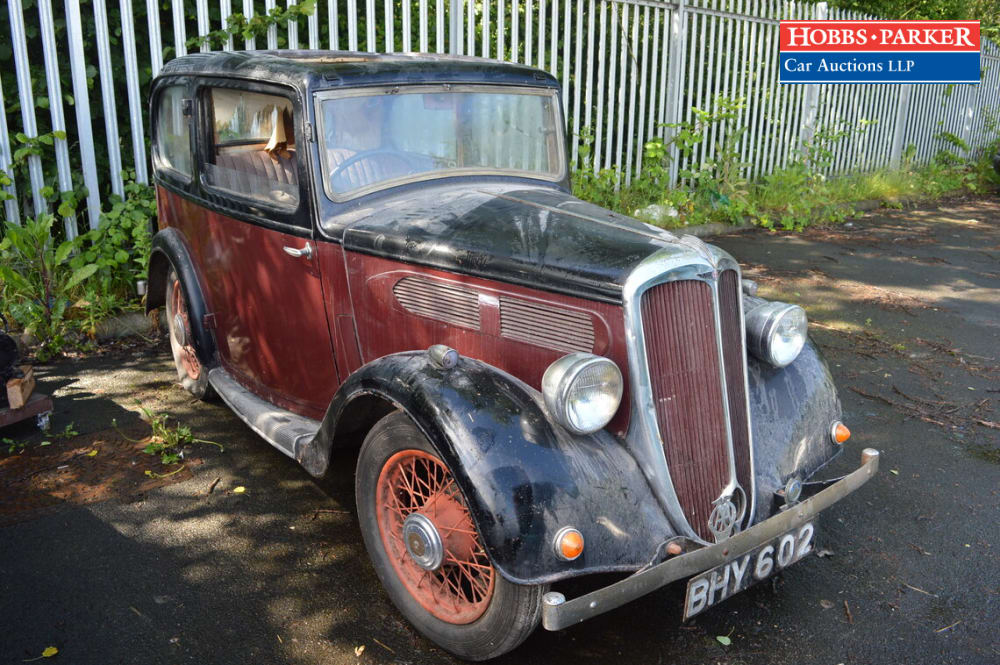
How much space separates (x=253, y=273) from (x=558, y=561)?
2.15m

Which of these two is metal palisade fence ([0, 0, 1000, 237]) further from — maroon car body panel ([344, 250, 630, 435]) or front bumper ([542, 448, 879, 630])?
front bumper ([542, 448, 879, 630])

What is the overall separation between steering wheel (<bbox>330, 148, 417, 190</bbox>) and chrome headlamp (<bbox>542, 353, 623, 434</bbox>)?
4.42 ft

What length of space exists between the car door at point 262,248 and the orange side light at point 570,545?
1537mm

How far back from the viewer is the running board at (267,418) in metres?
3.28

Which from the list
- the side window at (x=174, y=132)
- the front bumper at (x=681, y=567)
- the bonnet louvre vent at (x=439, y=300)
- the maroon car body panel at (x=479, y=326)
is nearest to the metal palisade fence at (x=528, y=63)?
the side window at (x=174, y=132)

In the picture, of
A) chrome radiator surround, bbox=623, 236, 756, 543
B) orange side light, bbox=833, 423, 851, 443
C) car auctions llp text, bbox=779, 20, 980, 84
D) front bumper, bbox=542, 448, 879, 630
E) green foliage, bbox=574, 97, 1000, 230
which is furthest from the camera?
car auctions llp text, bbox=779, 20, 980, 84

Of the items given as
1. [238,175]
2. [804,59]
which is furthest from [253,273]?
[804,59]

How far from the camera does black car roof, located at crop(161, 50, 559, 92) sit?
324 cm

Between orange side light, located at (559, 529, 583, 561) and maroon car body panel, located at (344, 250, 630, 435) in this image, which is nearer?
orange side light, located at (559, 529, 583, 561)

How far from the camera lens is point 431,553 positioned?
250 cm

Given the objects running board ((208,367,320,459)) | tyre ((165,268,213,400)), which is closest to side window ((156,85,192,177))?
tyre ((165,268,213,400))

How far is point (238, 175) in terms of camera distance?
3.71 metres

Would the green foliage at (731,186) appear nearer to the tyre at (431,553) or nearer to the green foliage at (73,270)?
the green foliage at (73,270)

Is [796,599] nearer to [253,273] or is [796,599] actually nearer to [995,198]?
[253,273]
